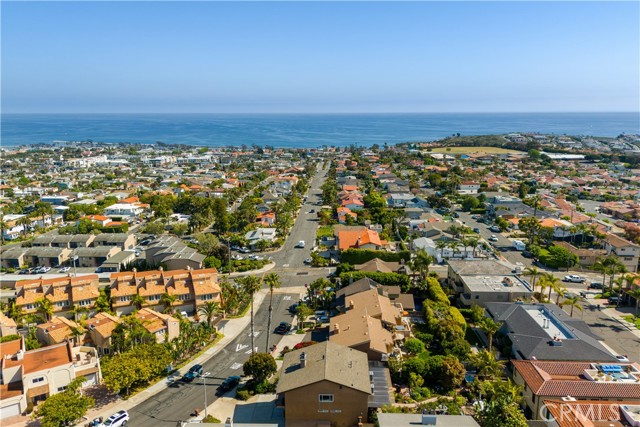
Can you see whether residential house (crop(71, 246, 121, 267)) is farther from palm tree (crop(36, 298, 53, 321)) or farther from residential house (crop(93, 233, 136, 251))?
palm tree (crop(36, 298, 53, 321))

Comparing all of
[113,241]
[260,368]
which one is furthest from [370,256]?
[113,241]

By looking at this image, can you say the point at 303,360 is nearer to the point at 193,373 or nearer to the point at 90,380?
the point at 193,373

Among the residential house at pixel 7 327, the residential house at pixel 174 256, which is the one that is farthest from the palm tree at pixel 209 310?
the residential house at pixel 7 327

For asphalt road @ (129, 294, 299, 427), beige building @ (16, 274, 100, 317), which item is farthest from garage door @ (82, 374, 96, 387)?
beige building @ (16, 274, 100, 317)

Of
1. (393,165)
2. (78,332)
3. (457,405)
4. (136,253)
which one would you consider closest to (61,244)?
(136,253)

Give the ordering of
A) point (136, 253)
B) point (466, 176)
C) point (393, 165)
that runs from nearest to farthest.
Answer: point (136, 253) < point (466, 176) < point (393, 165)

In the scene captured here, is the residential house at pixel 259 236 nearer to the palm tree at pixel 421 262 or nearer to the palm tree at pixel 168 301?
the palm tree at pixel 168 301

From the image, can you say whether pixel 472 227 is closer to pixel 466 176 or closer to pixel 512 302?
pixel 512 302
